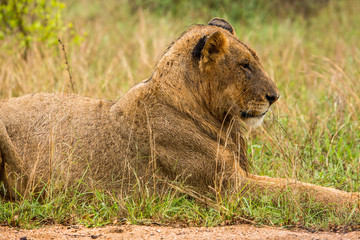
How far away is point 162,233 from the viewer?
12.5 feet

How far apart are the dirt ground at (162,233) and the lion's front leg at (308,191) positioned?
492 mm

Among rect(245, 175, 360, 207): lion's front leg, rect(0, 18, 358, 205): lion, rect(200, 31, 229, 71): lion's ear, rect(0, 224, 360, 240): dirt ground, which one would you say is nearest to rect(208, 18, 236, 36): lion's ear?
rect(0, 18, 358, 205): lion

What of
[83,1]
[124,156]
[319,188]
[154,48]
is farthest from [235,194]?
[83,1]

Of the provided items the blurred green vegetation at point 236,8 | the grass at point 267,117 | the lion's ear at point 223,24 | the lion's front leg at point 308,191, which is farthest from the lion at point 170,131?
the blurred green vegetation at point 236,8

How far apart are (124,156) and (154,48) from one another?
525 centimetres

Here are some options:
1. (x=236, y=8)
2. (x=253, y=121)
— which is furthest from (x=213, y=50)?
(x=236, y=8)

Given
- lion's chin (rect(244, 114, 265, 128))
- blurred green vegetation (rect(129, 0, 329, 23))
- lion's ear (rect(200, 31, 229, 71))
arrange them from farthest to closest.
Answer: blurred green vegetation (rect(129, 0, 329, 23)) < lion's chin (rect(244, 114, 265, 128)) < lion's ear (rect(200, 31, 229, 71))

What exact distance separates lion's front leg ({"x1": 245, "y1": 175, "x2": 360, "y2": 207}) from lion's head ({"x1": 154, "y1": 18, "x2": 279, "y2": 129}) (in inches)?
25.1

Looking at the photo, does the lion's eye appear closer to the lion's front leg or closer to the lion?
the lion

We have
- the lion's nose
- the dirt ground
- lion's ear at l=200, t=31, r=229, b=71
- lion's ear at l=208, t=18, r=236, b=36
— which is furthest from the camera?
lion's ear at l=208, t=18, r=236, b=36

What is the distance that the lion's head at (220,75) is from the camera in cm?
447

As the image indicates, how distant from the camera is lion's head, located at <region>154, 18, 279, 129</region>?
4469 mm

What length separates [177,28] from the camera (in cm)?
1144

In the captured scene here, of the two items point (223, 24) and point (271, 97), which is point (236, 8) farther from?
point (271, 97)
